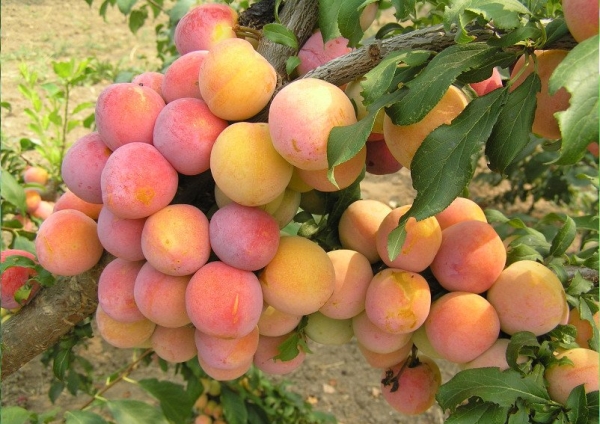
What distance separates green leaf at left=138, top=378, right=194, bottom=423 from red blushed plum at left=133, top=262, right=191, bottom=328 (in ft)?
1.95

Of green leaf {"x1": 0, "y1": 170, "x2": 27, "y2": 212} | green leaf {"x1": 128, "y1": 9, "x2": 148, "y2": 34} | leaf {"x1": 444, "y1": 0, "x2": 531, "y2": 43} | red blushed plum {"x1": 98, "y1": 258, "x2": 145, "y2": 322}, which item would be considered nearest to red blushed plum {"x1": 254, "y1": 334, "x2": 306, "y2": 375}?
red blushed plum {"x1": 98, "y1": 258, "x2": 145, "y2": 322}

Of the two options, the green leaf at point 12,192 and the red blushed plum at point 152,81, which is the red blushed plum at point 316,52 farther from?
the green leaf at point 12,192

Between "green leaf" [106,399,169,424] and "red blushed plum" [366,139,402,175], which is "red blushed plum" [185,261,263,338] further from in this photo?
"green leaf" [106,399,169,424]

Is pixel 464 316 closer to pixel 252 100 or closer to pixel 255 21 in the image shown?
pixel 252 100

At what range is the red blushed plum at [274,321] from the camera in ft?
3.21

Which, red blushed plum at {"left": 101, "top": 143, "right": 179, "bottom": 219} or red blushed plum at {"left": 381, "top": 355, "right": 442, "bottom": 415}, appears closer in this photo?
red blushed plum at {"left": 101, "top": 143, "right": 179, "bottom": 219}

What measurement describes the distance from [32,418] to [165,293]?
0.58 meters

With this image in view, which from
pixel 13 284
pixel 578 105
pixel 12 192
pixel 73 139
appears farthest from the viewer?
pixel 73 139

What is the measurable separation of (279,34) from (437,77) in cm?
30

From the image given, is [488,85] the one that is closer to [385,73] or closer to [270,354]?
[385,73]

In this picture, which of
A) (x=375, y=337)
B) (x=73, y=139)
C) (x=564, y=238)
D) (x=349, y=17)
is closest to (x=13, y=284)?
(x=375, y=337)

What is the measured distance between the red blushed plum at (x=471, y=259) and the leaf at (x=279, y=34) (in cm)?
42

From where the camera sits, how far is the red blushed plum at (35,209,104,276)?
95cm

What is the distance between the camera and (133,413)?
4.29 ft
